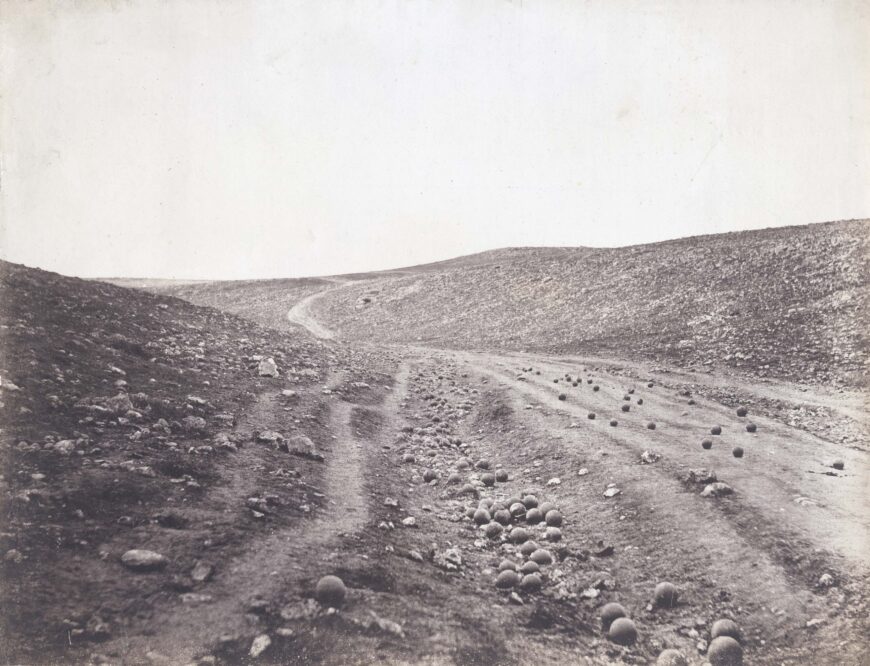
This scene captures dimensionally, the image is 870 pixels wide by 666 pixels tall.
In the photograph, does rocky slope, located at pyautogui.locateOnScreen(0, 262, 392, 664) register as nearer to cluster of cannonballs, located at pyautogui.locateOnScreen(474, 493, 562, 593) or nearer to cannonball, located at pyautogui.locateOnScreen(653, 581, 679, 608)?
cluster of cannonballs, located at pyautogui.locateOnScreen(474, 493, 562, 593)

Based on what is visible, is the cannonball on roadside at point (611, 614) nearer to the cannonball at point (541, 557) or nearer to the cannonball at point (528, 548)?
the cannonball at point (541, 557)

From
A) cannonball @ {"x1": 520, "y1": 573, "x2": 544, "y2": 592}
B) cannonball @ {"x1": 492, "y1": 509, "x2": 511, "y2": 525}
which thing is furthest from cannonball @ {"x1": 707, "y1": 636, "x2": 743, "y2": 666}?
cannonball @ {"x1": 492, "y1": 509, "x2": 511, "y2": 525}

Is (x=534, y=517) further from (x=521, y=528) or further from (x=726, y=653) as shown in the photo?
(x=726, y=653)

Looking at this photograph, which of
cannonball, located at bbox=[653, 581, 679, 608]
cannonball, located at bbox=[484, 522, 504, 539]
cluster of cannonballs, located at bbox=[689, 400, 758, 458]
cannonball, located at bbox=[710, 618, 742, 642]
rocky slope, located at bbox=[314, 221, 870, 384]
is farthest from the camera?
rocky slope, located at bbox=[314, 221, 870, 384]

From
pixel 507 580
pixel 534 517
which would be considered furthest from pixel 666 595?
pixel 534 517

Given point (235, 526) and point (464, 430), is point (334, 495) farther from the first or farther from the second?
point (464, 430)

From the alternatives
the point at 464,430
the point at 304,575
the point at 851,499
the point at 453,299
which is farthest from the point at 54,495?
the point at 453,299
